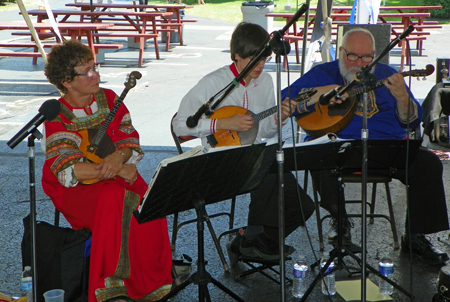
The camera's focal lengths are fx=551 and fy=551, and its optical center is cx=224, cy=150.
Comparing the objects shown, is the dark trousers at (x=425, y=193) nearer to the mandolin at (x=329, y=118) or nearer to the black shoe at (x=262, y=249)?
the mandolin at (x=329, y=118)

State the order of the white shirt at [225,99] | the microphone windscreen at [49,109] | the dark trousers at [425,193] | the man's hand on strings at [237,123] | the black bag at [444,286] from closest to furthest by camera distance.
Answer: the microphone windscreen at [49,109] < the black bag at [444,286] < the man's hand on strings at [237,123] < the white shirt at [225,99] < the dark trousers at [425,193]

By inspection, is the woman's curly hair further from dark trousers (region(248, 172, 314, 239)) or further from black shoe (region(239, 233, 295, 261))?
black shoe (region(239, 233, 295, 261))

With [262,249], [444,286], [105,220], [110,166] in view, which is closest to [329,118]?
[262,249]

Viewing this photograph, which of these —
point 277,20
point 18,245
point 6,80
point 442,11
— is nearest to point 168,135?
point 18,245

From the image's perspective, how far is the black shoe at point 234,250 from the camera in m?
3.42

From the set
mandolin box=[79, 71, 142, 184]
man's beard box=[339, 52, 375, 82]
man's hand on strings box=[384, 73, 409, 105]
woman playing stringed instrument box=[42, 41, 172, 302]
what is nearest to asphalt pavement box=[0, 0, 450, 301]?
woman playing stringed instrument box=[42, 41, 172, 302]

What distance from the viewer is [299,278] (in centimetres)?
310

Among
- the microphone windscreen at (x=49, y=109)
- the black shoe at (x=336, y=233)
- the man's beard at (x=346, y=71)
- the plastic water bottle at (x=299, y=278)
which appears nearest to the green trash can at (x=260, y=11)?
the man's beard at (x=346, y=71)

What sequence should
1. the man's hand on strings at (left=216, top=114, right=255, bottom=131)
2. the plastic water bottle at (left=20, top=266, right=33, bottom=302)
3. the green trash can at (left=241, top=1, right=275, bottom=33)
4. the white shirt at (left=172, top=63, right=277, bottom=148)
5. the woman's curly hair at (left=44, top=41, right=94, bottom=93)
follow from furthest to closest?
1. the green trash can at (left=241, top=1, right=275, bottom=33)
2. the white shirt at (left=172, top=63, right=277, bottom=148)
3. the man's hand on strings at (left=216, top=114, right=255, bottom=131)
4. the woman's curly hair at (left=44, top=41, right=94, bottom=93)
5. the plastic water bottle at (left=20, top=266, right=33, bottom=302)

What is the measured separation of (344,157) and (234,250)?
982mm

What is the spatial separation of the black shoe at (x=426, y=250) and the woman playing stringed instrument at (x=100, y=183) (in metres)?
1.58

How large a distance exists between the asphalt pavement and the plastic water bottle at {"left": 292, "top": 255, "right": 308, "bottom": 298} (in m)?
0.06

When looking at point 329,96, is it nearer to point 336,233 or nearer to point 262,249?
point 262,249

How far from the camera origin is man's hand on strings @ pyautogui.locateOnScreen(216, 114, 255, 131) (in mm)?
3219
